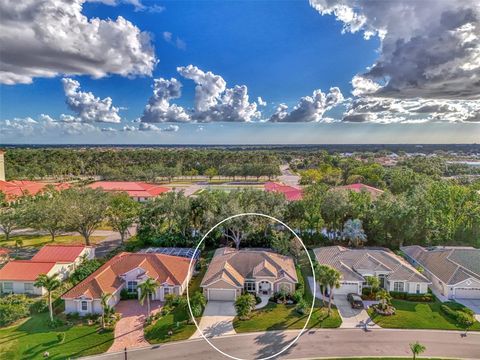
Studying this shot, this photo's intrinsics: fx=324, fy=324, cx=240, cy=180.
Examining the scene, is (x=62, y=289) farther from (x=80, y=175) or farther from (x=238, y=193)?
(x=80, y=175)

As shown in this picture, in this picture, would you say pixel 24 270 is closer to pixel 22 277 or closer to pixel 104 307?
pixel 22 277

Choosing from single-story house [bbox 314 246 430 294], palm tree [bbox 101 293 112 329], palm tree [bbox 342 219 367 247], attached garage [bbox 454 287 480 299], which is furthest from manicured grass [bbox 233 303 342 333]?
palm tree [bbox 342 219 367 247]

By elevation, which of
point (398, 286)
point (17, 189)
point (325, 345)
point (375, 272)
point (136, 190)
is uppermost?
point (17, 189)

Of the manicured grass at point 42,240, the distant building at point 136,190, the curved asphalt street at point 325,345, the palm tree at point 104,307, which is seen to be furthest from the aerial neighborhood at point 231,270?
the distant building at point 136,190

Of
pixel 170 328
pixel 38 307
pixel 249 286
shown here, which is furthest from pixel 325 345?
pixel 38 307

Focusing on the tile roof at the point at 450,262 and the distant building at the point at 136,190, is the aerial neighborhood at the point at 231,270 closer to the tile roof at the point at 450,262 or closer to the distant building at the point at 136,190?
the tile roof at the point at 450,262

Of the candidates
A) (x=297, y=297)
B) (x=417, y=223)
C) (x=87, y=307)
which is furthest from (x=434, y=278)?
(x=87, y=307)
